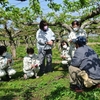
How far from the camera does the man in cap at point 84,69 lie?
21.8 feet

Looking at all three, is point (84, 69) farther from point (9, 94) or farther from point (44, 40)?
point (44, 40)

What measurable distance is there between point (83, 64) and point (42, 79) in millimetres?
2930

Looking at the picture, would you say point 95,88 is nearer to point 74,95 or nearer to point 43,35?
point 74,95

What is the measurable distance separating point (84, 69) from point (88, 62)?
0.74 feet

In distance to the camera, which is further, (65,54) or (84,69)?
(65,54)

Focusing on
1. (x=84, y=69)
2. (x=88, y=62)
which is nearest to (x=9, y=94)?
(x=84, y=69)

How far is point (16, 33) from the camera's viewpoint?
72.3 feet

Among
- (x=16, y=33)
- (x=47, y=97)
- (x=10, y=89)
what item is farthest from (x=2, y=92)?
(x=16, y=33)

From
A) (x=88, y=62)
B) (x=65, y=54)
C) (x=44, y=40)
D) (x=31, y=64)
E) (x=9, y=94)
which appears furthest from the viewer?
(x=65, y=54)

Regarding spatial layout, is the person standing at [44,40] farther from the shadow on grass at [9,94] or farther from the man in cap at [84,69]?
the man in cap at [84,69]

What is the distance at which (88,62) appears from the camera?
6.70 m

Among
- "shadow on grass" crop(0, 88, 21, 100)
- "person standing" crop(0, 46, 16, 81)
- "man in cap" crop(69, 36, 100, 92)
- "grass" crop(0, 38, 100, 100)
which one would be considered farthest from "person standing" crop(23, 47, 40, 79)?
"man in cap" crop(69, 36, 100, 92)

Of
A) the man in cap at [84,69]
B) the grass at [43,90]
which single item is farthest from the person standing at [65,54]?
the man in cap at [84,69]

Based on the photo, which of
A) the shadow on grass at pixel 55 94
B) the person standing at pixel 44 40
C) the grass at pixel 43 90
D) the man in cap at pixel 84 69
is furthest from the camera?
the person standing at pixel 44 40
